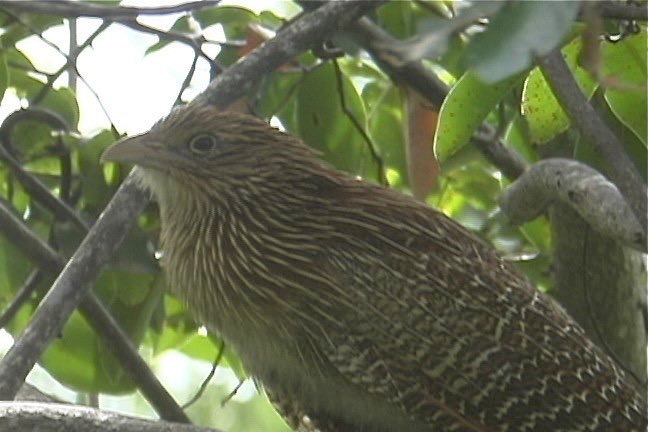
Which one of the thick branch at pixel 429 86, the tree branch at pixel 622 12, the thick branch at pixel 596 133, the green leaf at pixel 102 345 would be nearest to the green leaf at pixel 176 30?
the thick branch at pixel 429 86

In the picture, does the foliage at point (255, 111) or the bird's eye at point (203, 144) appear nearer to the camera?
the foliage at point (255, 111)

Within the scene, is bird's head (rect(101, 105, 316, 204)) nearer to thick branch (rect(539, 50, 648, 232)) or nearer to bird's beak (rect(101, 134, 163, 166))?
bird's beak (rect(101, 134, 163, 166))

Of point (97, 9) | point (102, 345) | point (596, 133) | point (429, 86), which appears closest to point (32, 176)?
point (102, 345)

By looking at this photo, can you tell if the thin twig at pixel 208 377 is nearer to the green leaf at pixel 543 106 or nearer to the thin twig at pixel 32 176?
the thin twig at pixel 32 176

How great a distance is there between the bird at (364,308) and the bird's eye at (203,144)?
22mm

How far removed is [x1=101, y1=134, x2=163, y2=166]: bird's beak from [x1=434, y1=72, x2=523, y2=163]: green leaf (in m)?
0.72

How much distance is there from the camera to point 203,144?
11.3 feet

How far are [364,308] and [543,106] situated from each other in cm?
58

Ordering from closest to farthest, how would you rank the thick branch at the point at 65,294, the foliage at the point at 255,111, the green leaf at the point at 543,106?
the thick branch at the point at 65,294
the green leaf at the point at 543,106
the foliage at the point at 255,111

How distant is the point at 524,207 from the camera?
317cm

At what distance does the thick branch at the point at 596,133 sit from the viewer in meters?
2.65

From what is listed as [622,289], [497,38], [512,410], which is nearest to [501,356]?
[512,410]

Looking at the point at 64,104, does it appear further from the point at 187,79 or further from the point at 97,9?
the point at 97,9

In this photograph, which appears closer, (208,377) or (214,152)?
(208,377)
